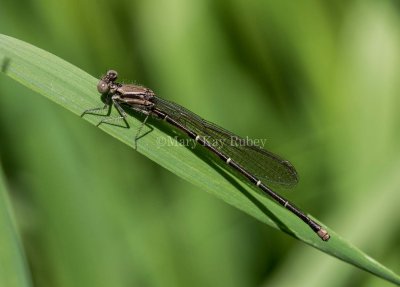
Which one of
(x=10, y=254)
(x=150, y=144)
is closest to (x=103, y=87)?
(x=150, y=144)

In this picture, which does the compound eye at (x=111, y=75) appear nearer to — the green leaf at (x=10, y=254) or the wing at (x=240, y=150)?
the wing at (x=240, y=150)

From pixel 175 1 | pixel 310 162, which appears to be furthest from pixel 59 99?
pixel 310 162

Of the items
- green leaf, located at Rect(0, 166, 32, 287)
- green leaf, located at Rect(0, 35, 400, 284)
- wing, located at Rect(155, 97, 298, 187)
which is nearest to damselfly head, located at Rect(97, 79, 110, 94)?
green leaf, located at Rect(0, 35, 400, 284)

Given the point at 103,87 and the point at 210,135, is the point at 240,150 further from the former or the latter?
the point at 103,87

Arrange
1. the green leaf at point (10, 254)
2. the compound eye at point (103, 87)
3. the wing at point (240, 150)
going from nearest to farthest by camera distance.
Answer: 1. the green leaf at point (10, 254)
2. the compound eye at point (103, 87)
3. the wing at point (240, 150)

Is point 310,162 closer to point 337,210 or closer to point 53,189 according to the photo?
point 337,210

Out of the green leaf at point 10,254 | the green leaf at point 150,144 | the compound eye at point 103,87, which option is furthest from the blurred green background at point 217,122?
the green leaf at point 10,254

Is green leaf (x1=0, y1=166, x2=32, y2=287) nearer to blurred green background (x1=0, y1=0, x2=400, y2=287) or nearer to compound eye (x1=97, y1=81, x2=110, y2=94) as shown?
blurred green background (x1=0, y1=0, x2=400, y2=287)
